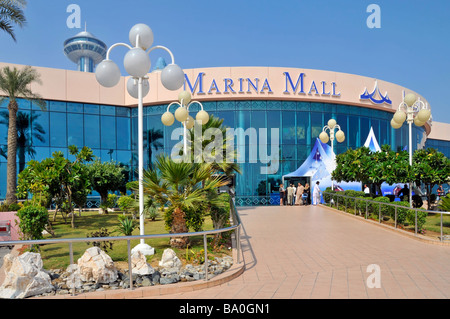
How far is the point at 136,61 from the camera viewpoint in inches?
310

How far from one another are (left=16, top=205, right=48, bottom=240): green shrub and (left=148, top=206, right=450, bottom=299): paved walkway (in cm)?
619

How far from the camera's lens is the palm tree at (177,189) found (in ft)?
26.1

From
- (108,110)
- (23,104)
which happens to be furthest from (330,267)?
(23,104)

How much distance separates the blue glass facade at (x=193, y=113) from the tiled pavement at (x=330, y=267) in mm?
14152

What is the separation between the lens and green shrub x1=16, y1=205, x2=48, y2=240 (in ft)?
34.5

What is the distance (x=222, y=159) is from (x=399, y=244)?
8869 millimetres

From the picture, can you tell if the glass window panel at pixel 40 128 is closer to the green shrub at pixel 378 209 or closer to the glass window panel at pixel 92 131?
the glass window panel at pixel 92 131

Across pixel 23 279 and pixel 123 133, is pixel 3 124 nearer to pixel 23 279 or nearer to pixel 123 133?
pixel 123 133

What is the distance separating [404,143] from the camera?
31156 mm

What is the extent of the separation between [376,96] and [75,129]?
76.1 feet

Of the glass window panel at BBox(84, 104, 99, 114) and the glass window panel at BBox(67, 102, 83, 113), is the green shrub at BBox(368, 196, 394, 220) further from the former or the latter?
the glass window panel at BBox(67, 102, 83, 113)

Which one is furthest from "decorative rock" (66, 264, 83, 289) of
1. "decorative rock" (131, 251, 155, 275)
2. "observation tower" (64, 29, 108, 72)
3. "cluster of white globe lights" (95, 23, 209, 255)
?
"observation tower" (64, 29, 108, 72)

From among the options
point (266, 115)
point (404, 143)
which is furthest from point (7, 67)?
point (404, 143)
